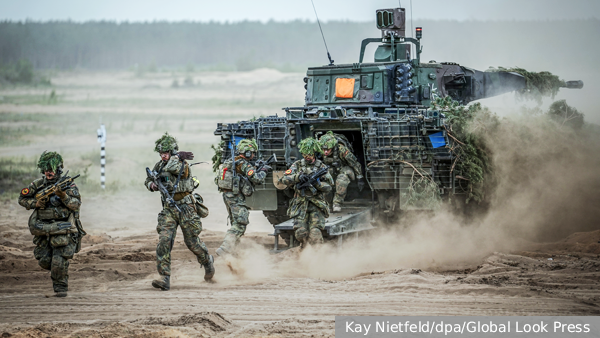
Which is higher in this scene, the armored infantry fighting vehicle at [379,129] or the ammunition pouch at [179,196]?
the armored infantry fighting vehicle at [379,129]

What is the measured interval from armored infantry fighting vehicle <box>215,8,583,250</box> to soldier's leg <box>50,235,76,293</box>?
10.3 ft

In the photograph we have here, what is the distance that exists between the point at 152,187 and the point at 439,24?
50582 millimetres

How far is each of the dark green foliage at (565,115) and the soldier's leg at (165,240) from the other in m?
8.04

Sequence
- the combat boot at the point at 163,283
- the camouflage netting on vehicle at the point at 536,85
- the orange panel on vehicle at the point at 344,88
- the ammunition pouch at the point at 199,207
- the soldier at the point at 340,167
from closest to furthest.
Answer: the combat boot at the point at 163,283 < the ammunition pouch at the point at 199,207 < the soldier at the point at 340,167 < the orange panel on vehicle at the point at 344,88 < the camouflage netting on vehicle at the point at 536,85


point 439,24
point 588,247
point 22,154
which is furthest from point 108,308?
point 439,24

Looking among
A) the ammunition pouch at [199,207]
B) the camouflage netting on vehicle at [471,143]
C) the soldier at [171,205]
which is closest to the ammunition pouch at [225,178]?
the ammunition pouch at [199,207]

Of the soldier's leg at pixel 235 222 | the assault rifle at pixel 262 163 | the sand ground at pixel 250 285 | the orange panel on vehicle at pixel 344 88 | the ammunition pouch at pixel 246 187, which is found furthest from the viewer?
the orange panel on vehicle at pixel 344 88

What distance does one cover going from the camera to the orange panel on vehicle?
41.0 feet

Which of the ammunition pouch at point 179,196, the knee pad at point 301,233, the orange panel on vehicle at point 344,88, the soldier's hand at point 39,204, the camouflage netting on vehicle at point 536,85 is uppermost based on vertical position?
the camouflage netting on vehicle at point 536,85

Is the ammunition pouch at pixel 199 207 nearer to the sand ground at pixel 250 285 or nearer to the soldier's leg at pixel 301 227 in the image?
the sand ground at pixel 250 285

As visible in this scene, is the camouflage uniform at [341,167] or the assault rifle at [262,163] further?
the camouflage uniform at [341,167]

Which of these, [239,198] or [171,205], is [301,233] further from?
[171,205]

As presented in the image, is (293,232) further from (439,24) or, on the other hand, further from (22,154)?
(439,24)

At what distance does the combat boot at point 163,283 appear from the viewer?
8.59 metres
